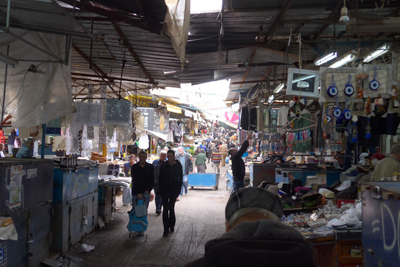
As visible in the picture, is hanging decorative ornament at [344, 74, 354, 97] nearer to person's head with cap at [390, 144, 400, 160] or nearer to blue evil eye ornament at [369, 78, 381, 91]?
blue evil eye ornament at [369, 78, 381, 91]

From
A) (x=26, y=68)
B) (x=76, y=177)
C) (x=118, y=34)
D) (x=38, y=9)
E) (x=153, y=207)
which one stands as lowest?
(x=153, y=207)

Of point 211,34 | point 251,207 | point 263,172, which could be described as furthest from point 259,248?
point 263,172

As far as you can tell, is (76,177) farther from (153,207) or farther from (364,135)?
(364,135)

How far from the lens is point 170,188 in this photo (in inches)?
329

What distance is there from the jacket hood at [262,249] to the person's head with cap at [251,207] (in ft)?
1.16

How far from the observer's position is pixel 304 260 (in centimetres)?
119

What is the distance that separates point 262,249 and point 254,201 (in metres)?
0.50

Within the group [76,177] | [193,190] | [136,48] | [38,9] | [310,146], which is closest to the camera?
[38,9]

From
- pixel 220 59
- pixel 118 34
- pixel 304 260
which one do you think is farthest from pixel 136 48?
pixel 304 260

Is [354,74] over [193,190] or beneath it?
over

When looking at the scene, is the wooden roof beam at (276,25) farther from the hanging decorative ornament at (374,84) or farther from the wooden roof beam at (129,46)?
the wooden roof beam at (129,46)

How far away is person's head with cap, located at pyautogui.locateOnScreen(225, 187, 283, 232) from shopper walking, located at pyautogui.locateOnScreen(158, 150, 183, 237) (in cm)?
666

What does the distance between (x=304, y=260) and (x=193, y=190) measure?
15.8 m

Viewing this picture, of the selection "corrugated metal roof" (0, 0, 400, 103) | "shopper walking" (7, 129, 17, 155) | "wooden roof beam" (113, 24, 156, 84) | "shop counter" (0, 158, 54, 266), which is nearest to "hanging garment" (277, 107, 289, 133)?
"corrugated metal roof" (0, 0, 400, 103)
